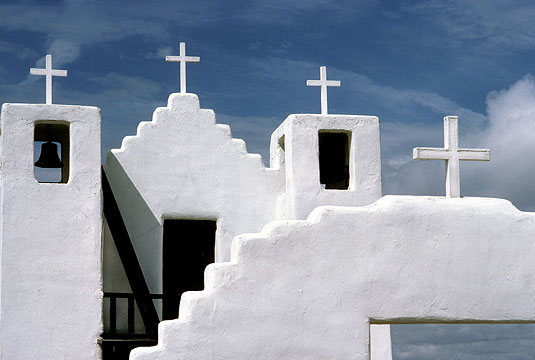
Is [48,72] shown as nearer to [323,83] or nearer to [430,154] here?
[323,83]

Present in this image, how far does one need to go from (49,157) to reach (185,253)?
2803 mm

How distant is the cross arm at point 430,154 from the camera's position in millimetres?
12875

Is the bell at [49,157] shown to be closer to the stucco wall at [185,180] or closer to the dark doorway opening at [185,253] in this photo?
the stucco wall at [185,180]

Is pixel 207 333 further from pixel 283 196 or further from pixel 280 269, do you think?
pixel 283 196

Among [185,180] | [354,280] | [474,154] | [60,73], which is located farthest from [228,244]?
[474,154]

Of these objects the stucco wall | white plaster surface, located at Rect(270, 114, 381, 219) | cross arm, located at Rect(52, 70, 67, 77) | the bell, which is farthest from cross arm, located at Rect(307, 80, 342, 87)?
the bell

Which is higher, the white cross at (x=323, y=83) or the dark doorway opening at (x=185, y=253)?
the white cross at (x=323, y=83)

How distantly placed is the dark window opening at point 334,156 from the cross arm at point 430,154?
2.70 m

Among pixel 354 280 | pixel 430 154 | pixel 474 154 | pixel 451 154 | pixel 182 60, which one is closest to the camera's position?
pixel 354 280

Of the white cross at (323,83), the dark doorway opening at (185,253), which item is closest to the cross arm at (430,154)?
the white cross at (323,83)

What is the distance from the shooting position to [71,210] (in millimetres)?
13539

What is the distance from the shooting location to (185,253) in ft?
53.8

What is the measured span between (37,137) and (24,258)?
309cm

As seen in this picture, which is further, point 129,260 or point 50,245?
point 129,260
